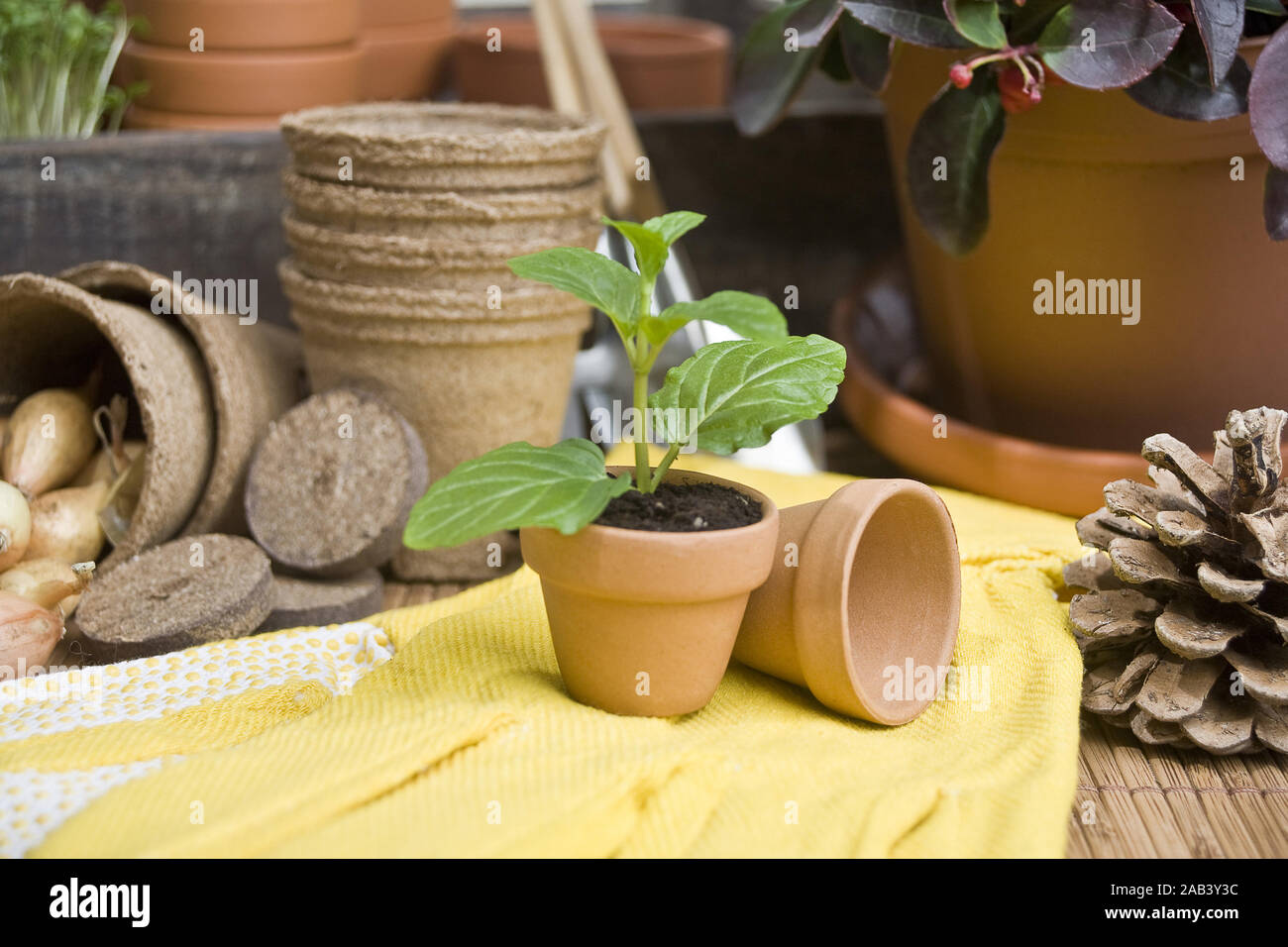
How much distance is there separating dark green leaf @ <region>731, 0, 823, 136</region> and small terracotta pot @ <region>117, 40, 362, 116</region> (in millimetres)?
527

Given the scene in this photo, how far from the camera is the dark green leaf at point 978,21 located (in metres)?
1.05

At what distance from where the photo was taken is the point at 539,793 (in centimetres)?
74

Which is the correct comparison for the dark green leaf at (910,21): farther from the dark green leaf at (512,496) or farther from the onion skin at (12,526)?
the onion skin at (12,526)

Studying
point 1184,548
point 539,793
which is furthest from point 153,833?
point 1184,548

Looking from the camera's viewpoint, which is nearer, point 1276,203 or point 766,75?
point 1276,203

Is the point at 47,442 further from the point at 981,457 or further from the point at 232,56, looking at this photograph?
the point at 981,457

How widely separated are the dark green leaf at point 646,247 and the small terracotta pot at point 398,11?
39.3 inches

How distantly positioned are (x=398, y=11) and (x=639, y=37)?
43cm

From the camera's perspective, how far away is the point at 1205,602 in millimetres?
899

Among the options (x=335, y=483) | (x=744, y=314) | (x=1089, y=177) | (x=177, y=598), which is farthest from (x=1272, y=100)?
(x=177, y=598)

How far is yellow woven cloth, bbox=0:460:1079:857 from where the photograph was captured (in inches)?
28.1

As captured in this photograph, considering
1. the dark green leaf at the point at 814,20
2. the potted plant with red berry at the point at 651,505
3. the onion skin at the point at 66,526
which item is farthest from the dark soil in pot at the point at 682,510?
the onion skin at the point at 66,526

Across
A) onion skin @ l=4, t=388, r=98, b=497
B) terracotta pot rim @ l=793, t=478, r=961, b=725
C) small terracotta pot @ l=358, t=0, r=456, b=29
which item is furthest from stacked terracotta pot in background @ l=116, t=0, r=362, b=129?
terracotta pot rim @ l=793, t=478, r=961, b=725

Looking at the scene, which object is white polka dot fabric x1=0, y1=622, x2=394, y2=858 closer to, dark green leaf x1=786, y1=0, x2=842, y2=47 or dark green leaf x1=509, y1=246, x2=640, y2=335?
dark green leaf x1=509, y1=246, x2=640, y2=335
